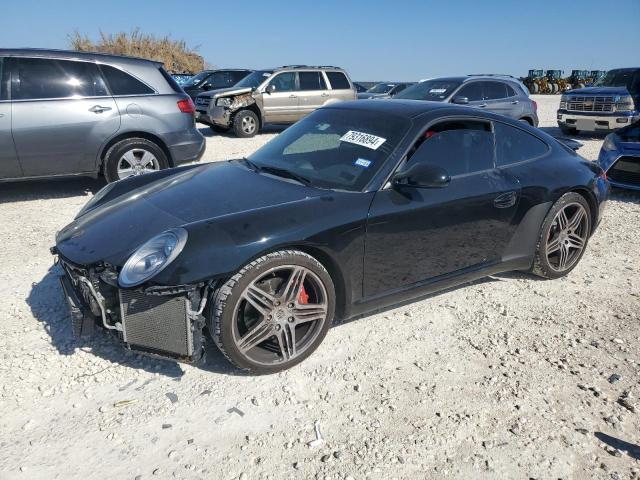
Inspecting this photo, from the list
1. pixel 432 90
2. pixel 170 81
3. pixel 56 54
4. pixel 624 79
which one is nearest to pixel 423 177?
pixel 170 81

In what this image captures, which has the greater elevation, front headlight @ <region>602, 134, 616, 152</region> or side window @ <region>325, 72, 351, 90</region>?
side window @ <region>325, 72, 351, 90</region>

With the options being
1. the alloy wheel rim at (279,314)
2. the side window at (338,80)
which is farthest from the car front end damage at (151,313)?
the side window at (338,80)

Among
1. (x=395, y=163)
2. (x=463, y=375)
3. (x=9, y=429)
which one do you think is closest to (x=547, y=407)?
(x=463, y=375)

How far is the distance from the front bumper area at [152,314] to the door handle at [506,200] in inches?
84.3

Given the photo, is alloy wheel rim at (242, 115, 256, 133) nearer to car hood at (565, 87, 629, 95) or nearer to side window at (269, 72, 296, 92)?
side window at (269, 72, 296, 92)

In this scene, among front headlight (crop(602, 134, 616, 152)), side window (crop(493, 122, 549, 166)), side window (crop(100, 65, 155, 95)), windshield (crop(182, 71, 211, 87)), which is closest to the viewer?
side window (crop(493, 122, 549, 166))

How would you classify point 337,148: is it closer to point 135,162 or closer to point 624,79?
point 135,162

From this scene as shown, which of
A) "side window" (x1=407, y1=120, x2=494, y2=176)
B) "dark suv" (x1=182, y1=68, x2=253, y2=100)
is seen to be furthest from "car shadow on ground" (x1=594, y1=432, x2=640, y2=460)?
"dark suv" (x1=182, y1=68, x2=253, y2=100)

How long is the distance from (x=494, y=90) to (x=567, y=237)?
7.55m

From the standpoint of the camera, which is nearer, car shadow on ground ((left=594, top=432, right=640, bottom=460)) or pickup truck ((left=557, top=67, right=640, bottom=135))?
car shadow on ground ((left=594, top=432, right=640, bottom=460))

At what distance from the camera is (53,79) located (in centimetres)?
602

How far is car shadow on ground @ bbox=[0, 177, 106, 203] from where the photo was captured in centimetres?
650

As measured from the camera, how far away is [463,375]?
299 centimetres

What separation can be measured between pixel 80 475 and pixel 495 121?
344 centimetres
